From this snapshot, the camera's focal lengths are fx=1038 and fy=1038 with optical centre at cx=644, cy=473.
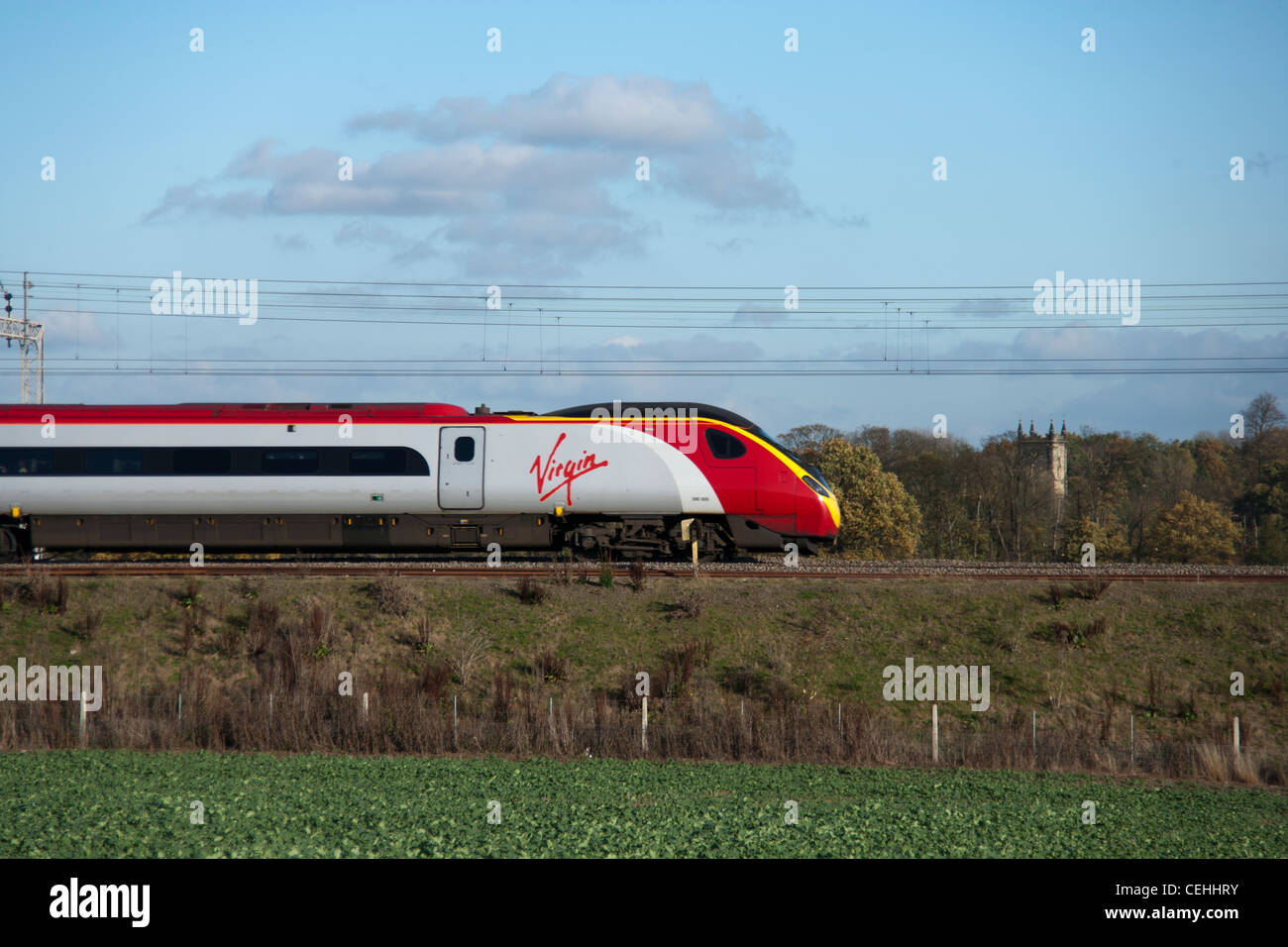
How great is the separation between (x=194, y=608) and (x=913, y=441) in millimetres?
67919

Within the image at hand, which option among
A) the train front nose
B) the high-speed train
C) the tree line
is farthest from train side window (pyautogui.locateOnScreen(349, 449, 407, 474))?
the tree line

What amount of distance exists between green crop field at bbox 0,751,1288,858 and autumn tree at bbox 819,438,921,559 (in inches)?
1914

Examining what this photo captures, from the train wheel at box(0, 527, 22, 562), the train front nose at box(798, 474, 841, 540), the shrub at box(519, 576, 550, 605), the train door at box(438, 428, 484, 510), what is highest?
the train door at box(438, 428, 484, 510)

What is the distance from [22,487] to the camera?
26656 millimetres

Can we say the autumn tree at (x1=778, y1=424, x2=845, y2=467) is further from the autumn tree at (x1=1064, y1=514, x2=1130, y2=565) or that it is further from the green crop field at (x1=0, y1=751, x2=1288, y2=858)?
the green crop field at (x1=0, y1=751, x2=1288, y2=858)

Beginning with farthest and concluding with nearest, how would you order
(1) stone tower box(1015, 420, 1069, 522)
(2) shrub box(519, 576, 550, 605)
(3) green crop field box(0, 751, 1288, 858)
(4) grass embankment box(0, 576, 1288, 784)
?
(1) stone tower box(1015, 420, 1069, 522)
(2) shrub box(519, 576, 550, 605)
(4) grass embankment box(0, 576, 1288, 784)
(3) green crop field box(0, 751, 1288, 858)

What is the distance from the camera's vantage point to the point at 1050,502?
6781 centimetres

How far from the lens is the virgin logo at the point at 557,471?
26.0 metres

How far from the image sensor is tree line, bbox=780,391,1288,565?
63.6 meters

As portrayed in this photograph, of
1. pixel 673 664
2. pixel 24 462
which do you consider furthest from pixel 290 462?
pixel 673 664

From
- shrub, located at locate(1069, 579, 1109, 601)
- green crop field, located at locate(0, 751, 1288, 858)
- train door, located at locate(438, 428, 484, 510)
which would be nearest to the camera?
green crop field, located at locate(0, 751, 1288, 858)

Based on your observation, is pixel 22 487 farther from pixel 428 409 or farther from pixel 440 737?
pixel 440 737

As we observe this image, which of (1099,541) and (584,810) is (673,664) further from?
(1099,541)
